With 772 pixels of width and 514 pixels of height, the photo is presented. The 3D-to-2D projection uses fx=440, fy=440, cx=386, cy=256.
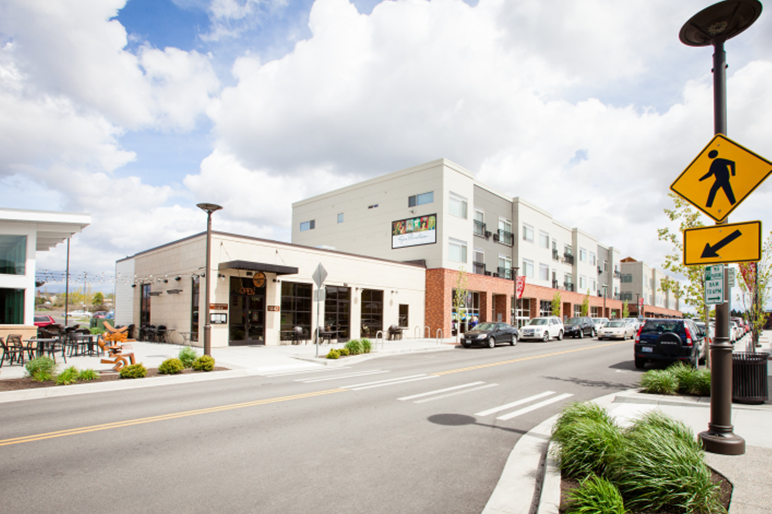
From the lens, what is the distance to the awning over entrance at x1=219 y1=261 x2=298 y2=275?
19938 mm

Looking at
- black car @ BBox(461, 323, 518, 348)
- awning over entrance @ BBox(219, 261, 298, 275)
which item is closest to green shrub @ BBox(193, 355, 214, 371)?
awning over entrance @ BBox(219, 261, 298, 275)

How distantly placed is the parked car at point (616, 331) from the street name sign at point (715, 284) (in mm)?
29429

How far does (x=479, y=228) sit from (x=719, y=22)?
3147 cm

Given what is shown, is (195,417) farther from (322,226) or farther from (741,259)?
Answer: (322,226)

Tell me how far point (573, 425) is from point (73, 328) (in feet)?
74.0

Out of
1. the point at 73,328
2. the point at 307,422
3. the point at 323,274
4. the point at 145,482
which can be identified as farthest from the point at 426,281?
the point at 145,482

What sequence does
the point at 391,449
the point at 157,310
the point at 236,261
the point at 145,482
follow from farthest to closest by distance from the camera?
the point at 157,310
the point at 236,261
the point at 391,449
the point at 145,482

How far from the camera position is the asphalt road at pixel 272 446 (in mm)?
4465

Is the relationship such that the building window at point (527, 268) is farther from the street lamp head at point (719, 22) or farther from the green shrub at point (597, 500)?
the green shrub at point (597, 500)

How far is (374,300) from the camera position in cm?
2847

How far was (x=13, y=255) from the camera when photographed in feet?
55.3

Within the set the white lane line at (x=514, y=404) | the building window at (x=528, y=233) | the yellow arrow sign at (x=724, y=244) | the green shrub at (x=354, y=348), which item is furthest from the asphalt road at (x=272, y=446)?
the building window at (x=528, y=233)

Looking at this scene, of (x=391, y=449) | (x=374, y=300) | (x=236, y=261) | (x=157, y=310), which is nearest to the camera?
(x=391, y=449)

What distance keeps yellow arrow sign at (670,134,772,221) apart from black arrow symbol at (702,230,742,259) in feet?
0.90
